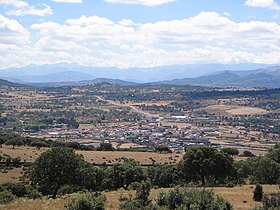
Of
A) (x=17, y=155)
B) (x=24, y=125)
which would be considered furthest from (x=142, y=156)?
(x=24, y=125)

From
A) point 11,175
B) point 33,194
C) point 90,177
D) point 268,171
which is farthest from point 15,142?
point 268,171

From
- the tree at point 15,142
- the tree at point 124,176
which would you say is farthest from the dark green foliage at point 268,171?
the tree at point 15,142

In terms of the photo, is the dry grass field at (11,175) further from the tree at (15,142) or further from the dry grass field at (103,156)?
the tree at (15,142)

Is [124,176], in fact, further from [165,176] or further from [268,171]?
[268,171]

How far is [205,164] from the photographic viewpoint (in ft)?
145

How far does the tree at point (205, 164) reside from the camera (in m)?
44.3

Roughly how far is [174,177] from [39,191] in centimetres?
1723

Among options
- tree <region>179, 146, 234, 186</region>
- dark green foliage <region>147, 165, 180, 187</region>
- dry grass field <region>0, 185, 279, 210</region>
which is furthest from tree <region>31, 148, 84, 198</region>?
dark green foliage <region>147, 165, 180, 187</region>

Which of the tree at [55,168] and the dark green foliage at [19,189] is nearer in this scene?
the tree at [55,168]

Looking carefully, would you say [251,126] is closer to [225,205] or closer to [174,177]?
[174,177]

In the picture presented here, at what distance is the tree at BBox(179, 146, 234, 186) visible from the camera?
4434 centimetres

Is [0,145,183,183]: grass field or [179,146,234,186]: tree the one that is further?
[0,145,183,183]: grass field

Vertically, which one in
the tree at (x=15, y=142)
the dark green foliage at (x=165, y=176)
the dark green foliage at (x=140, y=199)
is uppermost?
the dark green foliage at (x=140, y=199)

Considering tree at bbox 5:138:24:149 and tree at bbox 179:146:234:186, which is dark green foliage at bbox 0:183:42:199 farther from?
tree at bbox 5:138:24:149
